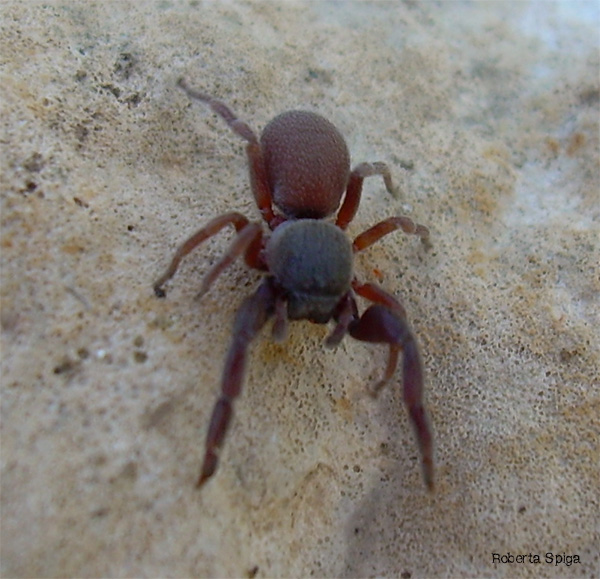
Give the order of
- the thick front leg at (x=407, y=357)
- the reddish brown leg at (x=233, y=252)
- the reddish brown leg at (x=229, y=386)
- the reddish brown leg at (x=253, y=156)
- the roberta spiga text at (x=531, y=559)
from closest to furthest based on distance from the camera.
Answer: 1. the reddish brown leg at (x=229, y=386)
2. the thick front leg at (x=407, y=357)
3. the reddish brown leg at (x=233, y=252)
4. the roberta spiga text at (x=531, y=559)
5. the reddish brown leg at (x=253, y=156)

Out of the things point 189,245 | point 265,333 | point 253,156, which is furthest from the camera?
point 253,156

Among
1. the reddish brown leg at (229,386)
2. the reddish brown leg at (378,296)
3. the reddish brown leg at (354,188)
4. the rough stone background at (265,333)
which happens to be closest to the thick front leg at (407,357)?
the reddish brown leg at (378,296)

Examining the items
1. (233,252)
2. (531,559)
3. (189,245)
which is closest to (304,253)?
(233,252)

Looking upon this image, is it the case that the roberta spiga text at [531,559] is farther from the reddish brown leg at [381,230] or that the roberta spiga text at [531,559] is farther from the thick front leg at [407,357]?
the reddish brown leg at [381,230]

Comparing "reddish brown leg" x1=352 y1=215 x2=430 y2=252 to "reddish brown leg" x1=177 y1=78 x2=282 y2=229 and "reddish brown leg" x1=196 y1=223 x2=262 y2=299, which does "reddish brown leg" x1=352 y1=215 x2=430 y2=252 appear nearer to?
"reddish brown leg" x1=177 y1=78 x2=282 y2=229

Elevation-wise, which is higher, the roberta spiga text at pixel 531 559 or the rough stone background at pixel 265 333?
the rough stone background at pixel 265 333

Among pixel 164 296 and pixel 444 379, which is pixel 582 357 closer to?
pixel 444 379

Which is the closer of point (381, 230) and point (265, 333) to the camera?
point (265, 333)

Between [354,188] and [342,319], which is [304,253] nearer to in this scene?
[342,319]
